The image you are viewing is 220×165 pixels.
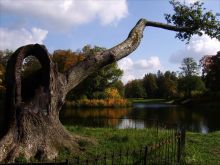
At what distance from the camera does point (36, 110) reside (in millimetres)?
11539

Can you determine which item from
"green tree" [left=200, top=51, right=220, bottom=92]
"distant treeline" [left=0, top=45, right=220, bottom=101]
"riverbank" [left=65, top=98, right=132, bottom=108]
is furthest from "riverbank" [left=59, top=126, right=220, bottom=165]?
"green tree" [left=200, top=51, right=220, bottom=92]

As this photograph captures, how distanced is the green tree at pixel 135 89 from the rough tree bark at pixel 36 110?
4338 inches

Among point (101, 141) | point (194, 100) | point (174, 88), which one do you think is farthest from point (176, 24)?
point (174, 88)

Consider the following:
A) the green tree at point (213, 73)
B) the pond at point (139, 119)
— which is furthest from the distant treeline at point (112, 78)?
the pond at point (139, 119)

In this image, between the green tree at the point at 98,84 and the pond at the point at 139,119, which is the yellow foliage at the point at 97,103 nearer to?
the green tree at the point at 98,84

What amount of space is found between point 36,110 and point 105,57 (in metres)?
3.44

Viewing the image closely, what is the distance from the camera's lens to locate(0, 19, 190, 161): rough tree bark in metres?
10.8

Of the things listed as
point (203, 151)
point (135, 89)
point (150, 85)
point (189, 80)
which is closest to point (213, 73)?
point (189, 80)

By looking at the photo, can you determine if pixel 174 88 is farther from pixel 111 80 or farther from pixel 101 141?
pixel 101 141

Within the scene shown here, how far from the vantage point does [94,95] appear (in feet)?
218

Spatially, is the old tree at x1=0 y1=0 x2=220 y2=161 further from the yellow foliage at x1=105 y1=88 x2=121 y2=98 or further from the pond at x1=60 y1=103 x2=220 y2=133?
the yellow foliage at x1=105 y1=88 x2=121 y2=98

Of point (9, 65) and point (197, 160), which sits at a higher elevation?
point (9, 65)

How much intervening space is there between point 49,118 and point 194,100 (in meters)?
68.3

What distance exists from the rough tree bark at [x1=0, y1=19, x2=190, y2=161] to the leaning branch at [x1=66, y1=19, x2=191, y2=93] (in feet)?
0.12
